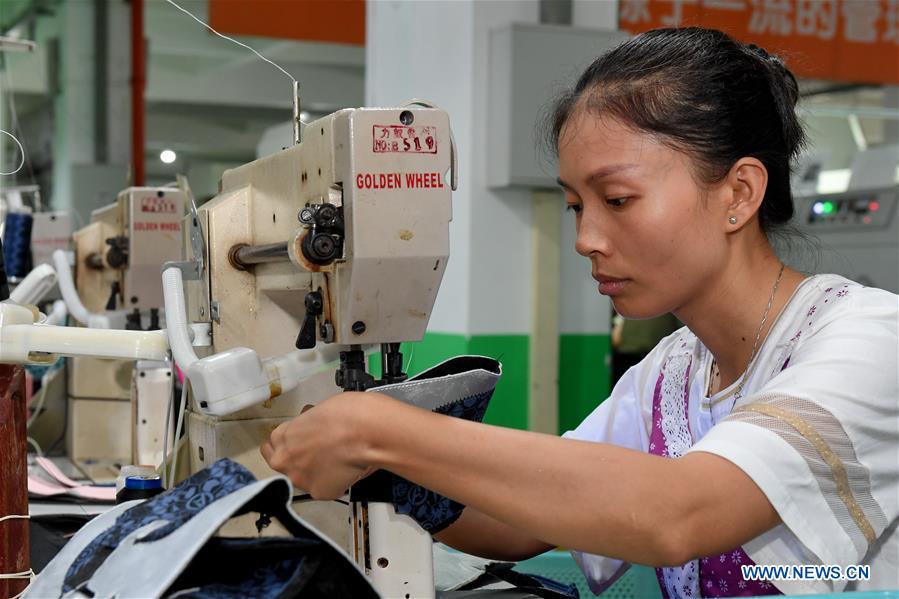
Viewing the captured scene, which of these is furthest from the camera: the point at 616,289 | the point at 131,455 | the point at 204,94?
the point at 204,94

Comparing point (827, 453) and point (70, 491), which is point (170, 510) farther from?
point (70, 491)

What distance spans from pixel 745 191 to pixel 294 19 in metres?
3.58

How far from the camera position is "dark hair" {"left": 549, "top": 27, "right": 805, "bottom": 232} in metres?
1.24

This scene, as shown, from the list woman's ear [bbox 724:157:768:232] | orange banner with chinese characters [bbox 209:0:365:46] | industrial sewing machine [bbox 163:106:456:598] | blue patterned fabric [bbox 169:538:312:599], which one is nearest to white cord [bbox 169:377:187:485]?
industrial sewing machine [bbox 163:106:456:598]

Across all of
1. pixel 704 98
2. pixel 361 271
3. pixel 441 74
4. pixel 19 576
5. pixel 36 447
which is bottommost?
pixel 36 447

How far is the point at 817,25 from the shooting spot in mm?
4746

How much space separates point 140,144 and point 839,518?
4.97 metres

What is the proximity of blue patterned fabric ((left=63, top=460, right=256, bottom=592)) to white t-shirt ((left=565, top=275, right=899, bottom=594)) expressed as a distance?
370 millimetres

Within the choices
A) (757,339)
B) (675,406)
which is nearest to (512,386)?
(675,406)

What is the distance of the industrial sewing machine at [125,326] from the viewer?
215 centimetres

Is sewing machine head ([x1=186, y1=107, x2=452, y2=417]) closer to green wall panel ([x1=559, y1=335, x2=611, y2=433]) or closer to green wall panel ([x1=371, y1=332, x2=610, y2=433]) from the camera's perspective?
green wall panel ([x1=371, y1=332, x2=610, y2=433])

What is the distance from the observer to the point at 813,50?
474 cm

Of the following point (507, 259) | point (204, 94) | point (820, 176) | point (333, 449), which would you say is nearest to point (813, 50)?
point (820, 176)

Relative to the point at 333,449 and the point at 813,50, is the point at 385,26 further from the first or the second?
the point at 333,449
